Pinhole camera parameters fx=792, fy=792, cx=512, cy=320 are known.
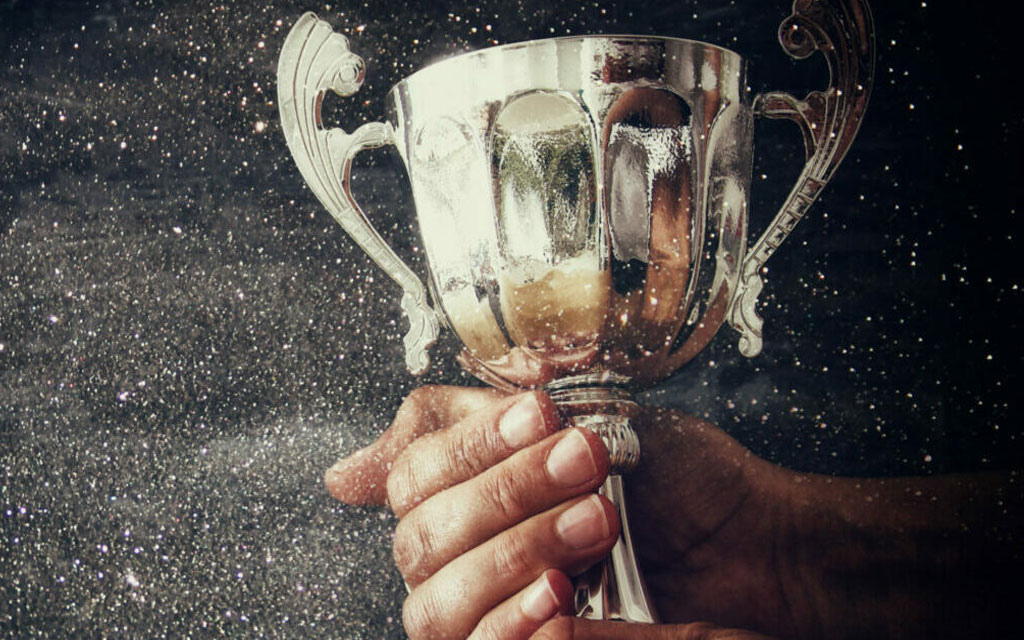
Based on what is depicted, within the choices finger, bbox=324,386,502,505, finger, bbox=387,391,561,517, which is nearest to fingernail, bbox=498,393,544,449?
finger, bbox=387,391,561,517

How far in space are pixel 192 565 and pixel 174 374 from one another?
4.7 inches

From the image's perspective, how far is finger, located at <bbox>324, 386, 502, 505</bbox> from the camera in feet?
1.48

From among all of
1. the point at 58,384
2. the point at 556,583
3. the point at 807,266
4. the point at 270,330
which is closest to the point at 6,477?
the point at 58,384

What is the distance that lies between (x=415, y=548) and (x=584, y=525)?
0.30ft

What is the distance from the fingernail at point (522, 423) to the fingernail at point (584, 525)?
0.04m

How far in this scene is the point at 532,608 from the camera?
1.09 feet

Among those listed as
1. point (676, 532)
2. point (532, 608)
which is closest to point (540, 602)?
point (532, 608)

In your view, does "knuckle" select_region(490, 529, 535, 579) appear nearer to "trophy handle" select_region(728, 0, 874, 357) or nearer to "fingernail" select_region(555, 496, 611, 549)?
"fingernail" select_region(555, 496, 611, 549)

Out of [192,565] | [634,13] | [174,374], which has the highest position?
[634,13]

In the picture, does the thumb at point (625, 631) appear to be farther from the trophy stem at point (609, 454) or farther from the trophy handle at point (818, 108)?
the trophy handle at point (818, 108)

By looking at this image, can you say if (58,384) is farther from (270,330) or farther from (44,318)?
(270,330)

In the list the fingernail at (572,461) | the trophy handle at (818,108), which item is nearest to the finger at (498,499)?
the fingernail at (572,461)

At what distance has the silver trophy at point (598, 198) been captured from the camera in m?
0.33

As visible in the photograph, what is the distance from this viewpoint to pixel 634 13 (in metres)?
0.43
